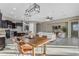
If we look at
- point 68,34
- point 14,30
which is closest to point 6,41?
point 14,30

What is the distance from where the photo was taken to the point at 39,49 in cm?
160

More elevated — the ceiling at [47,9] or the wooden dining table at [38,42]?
the ceiling at [47,9]

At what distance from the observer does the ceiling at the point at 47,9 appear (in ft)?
5.17

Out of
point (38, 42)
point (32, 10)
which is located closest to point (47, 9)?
point (32, 10)

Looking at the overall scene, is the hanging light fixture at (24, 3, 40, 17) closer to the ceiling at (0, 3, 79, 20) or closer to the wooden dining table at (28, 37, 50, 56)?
the ceiling at (0, 3, 79, 20)

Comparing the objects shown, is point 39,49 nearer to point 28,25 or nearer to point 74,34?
point 28,25

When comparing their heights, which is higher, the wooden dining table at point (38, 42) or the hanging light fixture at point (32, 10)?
the hanging light fixture at point (32, 10)

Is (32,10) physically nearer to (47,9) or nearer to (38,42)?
(47,9)

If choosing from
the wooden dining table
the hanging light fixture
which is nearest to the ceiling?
the hanging light fixture

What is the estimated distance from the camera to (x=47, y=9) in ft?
5.21

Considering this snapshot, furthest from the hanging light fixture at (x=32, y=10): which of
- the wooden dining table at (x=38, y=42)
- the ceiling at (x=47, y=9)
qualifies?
the wooden dining table at (x=38, y=42)

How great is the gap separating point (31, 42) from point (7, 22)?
32 centimetres

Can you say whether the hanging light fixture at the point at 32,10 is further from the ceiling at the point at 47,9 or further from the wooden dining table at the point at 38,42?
the wooden dining table at the point at 38,42

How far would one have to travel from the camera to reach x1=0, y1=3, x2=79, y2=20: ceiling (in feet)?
5.17
